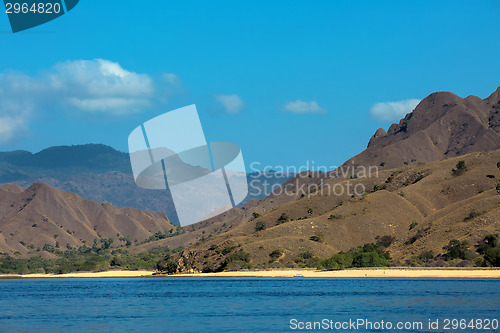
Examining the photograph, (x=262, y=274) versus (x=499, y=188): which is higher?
(x=499, y=188)

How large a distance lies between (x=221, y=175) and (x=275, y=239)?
8773 centimetres

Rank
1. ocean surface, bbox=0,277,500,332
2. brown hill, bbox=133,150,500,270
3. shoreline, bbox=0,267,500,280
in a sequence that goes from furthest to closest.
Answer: brown hill, bbox=133,150,500,270 < shoreline, bbox=0,267,500,280 < ocean surface, bbox=0,277,500,332

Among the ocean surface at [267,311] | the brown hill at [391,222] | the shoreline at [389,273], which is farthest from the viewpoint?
the brown hill at [391,222]

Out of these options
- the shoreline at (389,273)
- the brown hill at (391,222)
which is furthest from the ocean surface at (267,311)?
Answer: the brown hill at (391,222)

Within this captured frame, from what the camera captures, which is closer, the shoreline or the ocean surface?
the ocean surface

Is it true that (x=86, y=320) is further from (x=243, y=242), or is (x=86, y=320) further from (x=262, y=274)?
(x=243, y=242)

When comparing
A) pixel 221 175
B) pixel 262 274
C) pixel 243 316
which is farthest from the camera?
pixel 262 274

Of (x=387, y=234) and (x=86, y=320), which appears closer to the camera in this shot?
(x=86, y=320)

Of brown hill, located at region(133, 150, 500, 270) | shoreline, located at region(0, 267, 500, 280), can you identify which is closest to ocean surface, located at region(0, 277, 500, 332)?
shoreline, located at region(0, 267, 500, 280)

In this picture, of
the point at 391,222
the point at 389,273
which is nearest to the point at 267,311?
the point at 389,273

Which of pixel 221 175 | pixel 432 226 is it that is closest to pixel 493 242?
pixel 432 226

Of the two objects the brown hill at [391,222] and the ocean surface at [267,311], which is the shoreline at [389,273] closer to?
the brown hill at [391,222]

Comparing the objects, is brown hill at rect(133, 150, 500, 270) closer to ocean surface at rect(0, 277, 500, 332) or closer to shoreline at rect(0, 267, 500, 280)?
shoreline at rect(0, 267, 500, 280)

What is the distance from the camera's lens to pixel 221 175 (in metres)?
94.9
